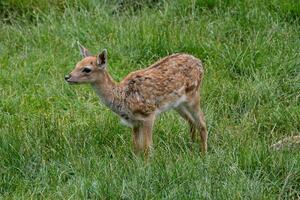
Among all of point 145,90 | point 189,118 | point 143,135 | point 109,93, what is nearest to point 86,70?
point 109,93

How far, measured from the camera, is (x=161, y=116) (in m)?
8.88

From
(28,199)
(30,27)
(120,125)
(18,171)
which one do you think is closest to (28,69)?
(30,27)

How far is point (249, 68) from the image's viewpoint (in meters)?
9.93

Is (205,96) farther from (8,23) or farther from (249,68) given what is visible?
(8,23)

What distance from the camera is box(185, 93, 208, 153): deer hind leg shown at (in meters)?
8.42

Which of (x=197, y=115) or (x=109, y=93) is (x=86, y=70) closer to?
(x=109, y=93)

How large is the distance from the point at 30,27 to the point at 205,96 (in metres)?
3.04

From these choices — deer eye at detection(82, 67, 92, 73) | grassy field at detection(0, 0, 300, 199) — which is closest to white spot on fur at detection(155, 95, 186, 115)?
grassy field at detection(0, 0, 300, 199)

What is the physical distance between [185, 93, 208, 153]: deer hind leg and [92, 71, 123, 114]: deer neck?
72 cm

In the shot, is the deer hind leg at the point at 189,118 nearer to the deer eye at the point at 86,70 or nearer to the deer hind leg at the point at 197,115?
the deer hind leg at the point at 197,115

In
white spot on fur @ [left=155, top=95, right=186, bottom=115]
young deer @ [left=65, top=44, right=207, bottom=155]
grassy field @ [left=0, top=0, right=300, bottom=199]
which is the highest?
young deer @ [left=65, top=44, right=207, bottom=155]

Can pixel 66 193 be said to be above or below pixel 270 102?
above

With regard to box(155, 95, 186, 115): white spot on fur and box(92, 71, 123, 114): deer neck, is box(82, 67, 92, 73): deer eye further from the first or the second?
box(155, 95, 186, 115): white spot on fur

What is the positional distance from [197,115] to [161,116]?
508mm
